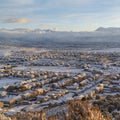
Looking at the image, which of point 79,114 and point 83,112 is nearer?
point 83,112

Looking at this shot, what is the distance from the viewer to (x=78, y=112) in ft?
26.2

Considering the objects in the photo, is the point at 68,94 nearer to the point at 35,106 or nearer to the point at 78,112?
the point at 35,106

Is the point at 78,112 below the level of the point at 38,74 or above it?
above

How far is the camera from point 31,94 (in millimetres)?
28438

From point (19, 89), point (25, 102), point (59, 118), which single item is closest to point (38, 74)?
point (19, 89)

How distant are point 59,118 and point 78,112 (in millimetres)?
701

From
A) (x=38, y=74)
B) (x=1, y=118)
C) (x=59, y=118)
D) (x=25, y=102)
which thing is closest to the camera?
(x=1, y=118)

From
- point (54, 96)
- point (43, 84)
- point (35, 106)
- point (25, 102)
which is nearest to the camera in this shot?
point (35, 106)

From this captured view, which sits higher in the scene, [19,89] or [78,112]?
[78,112]

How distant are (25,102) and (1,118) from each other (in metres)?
17.9

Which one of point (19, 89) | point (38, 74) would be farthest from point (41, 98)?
point (38, 74)

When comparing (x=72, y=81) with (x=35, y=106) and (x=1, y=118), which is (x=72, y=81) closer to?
(x=35, y=106)

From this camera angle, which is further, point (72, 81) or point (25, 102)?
point (72, 81)

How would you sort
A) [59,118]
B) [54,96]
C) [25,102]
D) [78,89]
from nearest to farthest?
[59,118] < [25,102] < [54,96] < [78,89]
